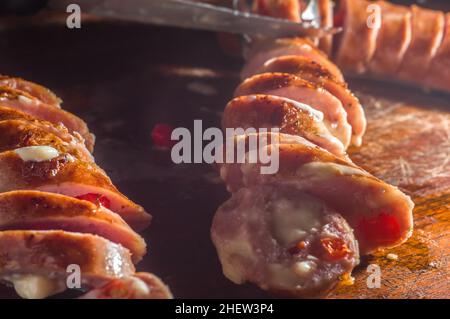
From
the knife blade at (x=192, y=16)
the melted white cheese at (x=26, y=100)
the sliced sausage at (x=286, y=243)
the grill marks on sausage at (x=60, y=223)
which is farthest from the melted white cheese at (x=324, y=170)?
the knife blade at (x=192, y=16)

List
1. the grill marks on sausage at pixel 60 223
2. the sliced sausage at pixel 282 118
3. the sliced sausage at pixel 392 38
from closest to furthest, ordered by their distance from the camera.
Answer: the grill marks on sausage at pixel 60 223 → the sliced sausage at pixel 282 118 → the sliced sausage at pixel 392 38

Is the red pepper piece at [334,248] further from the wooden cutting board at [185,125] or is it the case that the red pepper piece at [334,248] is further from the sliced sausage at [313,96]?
the sliced sausage at [313,96]

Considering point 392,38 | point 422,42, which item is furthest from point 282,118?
point 422,42

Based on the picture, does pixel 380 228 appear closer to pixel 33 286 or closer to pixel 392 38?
pixel 33 286

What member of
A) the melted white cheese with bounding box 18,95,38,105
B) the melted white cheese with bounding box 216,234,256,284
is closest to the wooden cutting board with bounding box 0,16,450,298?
the melted white cheese with bounding box 216,234,256,284
